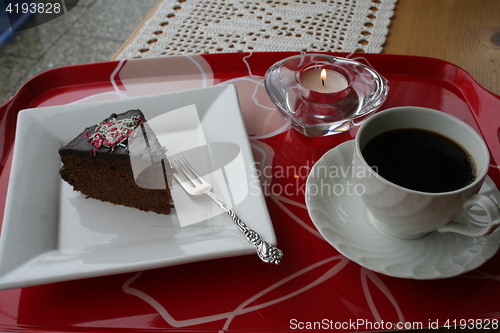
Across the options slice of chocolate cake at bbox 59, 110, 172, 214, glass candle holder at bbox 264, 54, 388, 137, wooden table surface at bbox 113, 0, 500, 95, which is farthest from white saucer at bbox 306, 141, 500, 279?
wooden table surface at bbox 113, 0, 500, 95

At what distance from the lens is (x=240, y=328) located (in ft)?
1.71

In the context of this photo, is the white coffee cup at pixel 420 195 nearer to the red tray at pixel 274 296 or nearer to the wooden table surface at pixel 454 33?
the red tray at pixel 274 296

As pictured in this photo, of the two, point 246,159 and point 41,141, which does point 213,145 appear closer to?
point 246,159

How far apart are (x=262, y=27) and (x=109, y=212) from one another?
65cm

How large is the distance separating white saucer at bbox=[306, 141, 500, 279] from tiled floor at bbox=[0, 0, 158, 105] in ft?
5.13

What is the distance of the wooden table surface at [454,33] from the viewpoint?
0.96 metres

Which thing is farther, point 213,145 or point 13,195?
point 213,145

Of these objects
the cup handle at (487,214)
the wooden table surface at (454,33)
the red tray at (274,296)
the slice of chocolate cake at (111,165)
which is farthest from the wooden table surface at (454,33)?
the slice of chocolate cake at (111,165)

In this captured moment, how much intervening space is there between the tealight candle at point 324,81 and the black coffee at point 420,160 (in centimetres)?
23

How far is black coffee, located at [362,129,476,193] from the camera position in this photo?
0.53 m

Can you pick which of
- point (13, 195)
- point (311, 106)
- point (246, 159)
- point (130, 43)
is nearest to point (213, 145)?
point (246, 159)

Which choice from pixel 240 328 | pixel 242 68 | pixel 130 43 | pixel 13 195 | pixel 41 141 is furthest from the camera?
pixel 130 43

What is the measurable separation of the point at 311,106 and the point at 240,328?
44cm

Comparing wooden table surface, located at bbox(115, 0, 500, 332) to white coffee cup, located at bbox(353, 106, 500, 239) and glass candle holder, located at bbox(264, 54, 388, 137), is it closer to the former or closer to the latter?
glass candle holder, located at bbox(264, 54, 388, 137)
